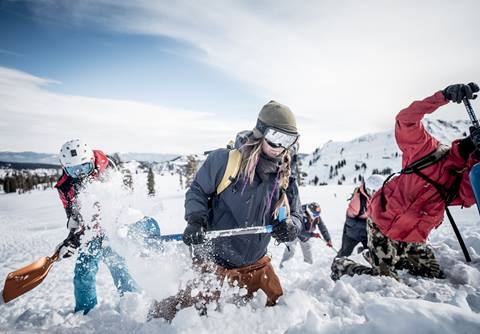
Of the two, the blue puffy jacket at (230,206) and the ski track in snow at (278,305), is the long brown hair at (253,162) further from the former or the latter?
the ski track in snow at (278,305)

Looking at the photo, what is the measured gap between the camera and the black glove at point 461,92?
11.5 ft

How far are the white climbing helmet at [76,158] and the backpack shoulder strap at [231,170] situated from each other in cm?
265

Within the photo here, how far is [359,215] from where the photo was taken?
6.49m

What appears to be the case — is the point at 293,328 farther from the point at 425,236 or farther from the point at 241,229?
the point at 425,236

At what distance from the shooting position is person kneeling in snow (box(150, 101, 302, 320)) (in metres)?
3.43

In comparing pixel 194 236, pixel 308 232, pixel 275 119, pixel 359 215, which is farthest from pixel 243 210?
pixel 308 232

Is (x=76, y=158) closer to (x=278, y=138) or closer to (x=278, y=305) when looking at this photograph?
(x=278, y=138)

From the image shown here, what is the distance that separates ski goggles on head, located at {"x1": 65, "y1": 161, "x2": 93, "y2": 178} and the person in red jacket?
4.91 m

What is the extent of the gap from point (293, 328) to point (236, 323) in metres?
0.92

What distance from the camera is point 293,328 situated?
250cm

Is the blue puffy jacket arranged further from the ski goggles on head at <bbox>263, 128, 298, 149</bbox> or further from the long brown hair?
the ski goggles on head at <bbox>263, 128, 298, 149</bbox>

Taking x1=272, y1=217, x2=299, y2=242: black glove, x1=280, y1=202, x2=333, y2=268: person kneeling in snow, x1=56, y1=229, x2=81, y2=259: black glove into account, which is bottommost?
x1=280, y1=202, x2=333, y2=268: person kneeling in snow

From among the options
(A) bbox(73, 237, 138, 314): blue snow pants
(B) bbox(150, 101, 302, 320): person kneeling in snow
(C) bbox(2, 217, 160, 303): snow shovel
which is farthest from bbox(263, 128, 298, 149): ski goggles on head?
(A) bbox(73, 237, 138, 314): blue snow pants

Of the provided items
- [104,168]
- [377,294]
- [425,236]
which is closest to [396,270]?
[425,236]
